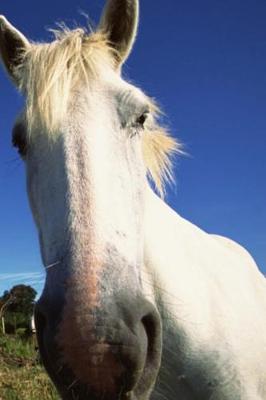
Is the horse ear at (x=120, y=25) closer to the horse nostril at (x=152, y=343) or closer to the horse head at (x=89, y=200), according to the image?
the horse head at (x=89, y=200)

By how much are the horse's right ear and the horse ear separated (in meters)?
0.57

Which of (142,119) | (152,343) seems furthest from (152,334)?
(142,119)

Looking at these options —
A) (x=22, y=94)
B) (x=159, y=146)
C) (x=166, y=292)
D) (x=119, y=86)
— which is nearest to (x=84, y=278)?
(x=166, y=292)

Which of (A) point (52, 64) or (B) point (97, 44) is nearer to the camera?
(A) point (52, 64)

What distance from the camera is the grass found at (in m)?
5.36

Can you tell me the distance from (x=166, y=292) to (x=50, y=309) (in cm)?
110

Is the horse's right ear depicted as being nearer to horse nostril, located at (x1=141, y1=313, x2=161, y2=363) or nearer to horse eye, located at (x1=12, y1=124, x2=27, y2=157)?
horse eye, located at (x1=12, y1=124, x2=27, y2=157)

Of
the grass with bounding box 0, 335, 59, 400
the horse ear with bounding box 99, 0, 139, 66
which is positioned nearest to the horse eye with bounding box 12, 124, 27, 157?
the horse ear with bounding box 99, 0, 139, 66

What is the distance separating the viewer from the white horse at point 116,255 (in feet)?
7.24

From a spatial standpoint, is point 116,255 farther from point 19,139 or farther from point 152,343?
point 19,139

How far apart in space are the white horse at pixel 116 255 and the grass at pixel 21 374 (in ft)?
8.24

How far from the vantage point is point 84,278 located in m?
2.25

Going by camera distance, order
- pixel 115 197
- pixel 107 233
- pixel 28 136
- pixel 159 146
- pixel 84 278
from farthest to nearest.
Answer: pixel 159 146 → pixel 28 136 → pixel 115 197 → pixel 107 233 → pixel 84 278

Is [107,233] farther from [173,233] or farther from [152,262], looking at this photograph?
[173,233]
